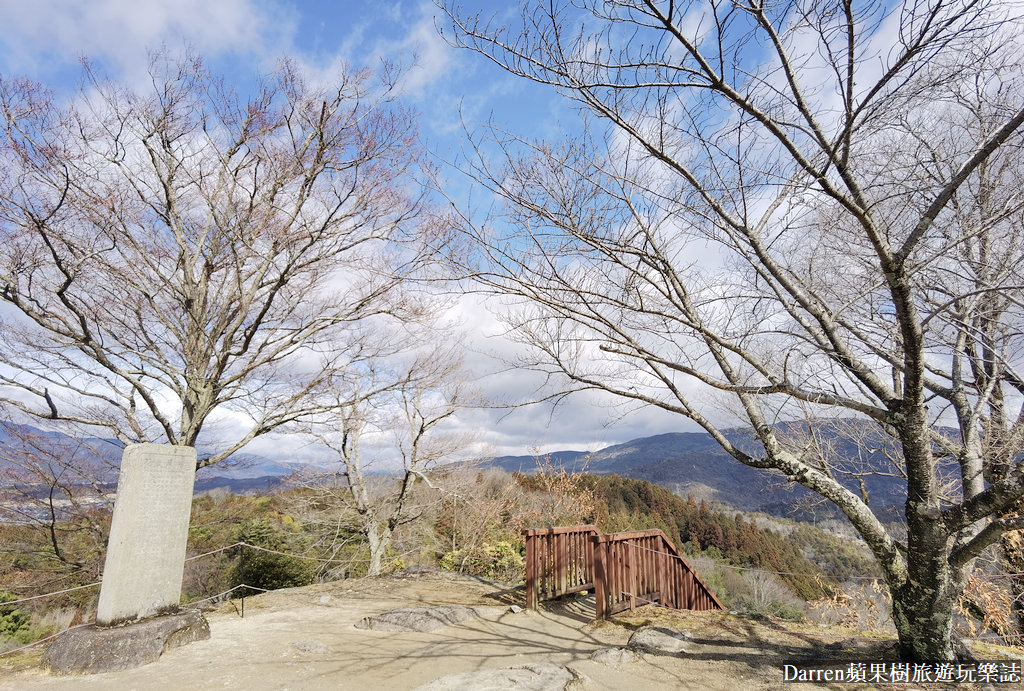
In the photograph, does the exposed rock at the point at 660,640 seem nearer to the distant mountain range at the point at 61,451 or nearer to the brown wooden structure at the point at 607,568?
the brown wooden structure at the point at 607,568

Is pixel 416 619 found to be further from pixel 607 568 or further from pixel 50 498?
pixel 50 498

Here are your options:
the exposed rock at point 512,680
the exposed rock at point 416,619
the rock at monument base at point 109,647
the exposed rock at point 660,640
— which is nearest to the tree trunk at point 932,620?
the exposed rock at point 660,640

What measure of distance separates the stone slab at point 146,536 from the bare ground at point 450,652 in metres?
0.62

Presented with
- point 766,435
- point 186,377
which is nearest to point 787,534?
point 766,435

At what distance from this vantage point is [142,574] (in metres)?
4.89

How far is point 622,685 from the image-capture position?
4.02 metres

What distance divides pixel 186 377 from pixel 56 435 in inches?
115

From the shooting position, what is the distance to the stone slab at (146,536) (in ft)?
15.6

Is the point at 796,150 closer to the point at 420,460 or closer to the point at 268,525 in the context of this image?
the point at 420,460

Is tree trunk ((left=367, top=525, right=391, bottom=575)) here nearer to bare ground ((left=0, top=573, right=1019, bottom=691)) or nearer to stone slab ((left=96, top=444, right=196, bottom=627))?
bare ground ((left=0, top=573, right=1019, bottom=691))

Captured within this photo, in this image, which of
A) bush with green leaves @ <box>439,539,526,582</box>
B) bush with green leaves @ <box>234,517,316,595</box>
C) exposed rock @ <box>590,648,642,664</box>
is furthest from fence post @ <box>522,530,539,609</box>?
bush with green leaves @ <box>234,517,316,595</box>

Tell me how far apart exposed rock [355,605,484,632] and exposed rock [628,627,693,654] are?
219cm

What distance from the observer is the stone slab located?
475 centimetres

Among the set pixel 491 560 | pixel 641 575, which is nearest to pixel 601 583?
pixel 641 575
